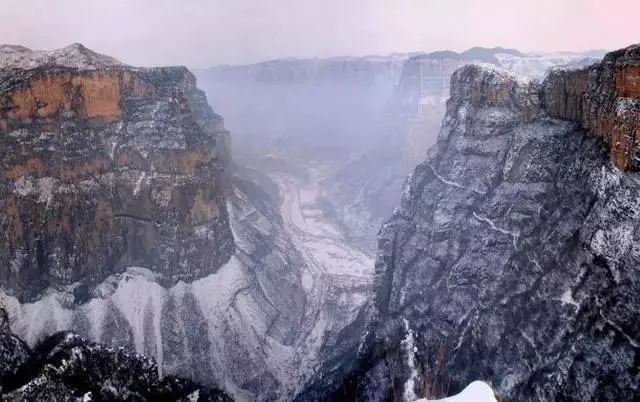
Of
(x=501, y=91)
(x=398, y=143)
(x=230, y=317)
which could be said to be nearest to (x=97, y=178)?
(x=230, y=317)

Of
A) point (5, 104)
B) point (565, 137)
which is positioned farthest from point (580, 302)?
point (5, 104)

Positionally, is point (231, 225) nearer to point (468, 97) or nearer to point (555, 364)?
point (468, 97)

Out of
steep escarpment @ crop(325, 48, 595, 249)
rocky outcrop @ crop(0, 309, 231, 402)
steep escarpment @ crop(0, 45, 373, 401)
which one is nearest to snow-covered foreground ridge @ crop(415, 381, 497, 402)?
rocky outcrop @ crop(0, 309, 231, 402)

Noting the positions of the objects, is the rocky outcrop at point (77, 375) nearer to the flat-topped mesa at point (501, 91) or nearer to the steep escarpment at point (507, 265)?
the steep escarpment at point (507, 265)

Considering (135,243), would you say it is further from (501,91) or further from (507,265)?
(501,91)

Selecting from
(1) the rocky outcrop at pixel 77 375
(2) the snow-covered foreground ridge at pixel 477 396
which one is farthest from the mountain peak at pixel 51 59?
(2) the snow-covered foreground ridge at pixel 477 396
